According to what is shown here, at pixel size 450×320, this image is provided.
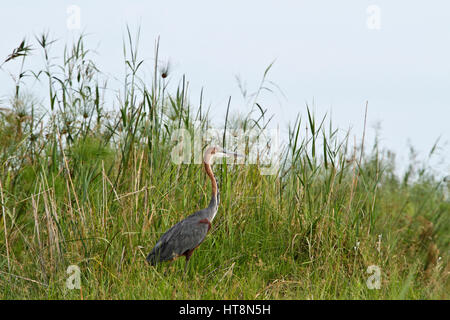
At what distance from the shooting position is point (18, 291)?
4.12 m

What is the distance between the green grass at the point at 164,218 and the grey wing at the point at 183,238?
21 centimetres

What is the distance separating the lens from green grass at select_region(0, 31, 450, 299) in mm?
3914

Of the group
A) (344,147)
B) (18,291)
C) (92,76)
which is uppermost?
(92,76)

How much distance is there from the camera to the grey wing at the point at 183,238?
3652 mm

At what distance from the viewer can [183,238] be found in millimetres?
3654

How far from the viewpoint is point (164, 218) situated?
430 centimetres

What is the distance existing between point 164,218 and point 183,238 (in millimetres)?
687

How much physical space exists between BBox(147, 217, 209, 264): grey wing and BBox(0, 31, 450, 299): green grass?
21 cm

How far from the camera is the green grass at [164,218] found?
3.91 meters
